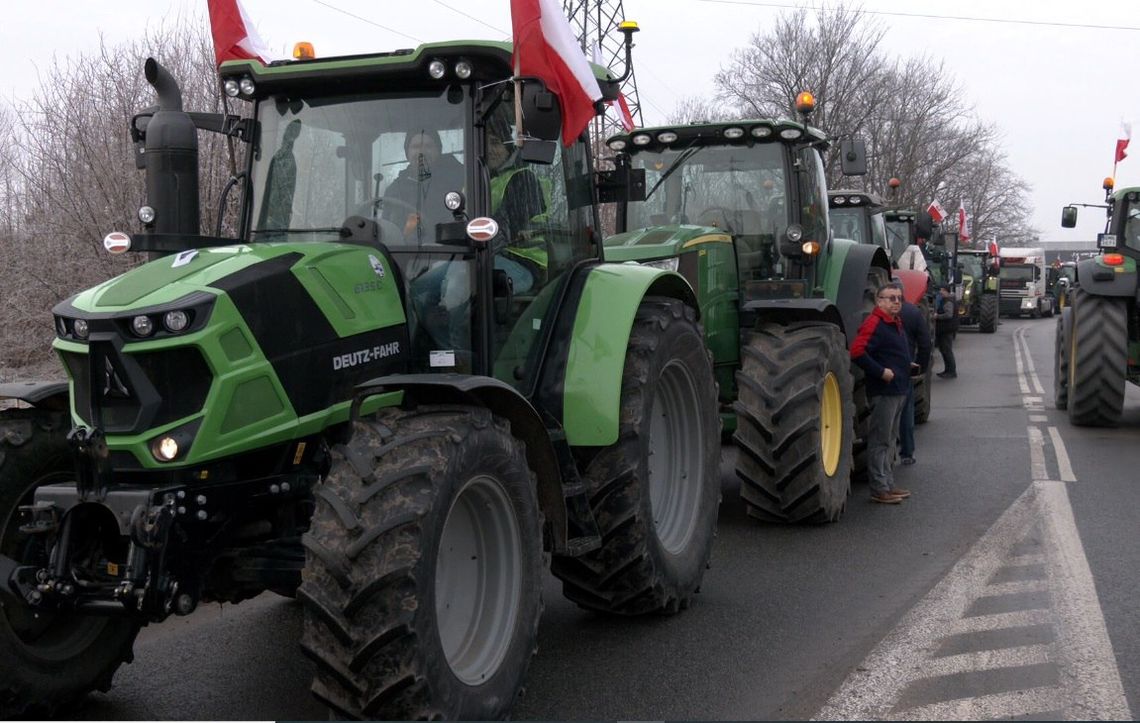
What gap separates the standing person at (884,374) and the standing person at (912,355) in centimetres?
25

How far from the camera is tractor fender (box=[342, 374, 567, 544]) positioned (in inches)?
166

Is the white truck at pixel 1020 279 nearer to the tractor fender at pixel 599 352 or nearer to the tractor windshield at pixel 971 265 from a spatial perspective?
the tractor windshield at pixel 971 265

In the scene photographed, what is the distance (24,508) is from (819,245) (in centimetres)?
650

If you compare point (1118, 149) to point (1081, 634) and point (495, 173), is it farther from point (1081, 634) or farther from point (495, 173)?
point (495, 173)

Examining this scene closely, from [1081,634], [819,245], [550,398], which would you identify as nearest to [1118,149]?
[819,245]

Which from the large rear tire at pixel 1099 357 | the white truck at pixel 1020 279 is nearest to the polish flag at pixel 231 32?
the large rear tire at pixel 1099 357

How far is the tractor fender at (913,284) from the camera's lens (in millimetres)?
12289

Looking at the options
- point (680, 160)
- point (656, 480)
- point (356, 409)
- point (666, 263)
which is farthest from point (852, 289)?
point (356, 409)

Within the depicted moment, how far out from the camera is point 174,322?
407cm

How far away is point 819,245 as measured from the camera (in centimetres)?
933

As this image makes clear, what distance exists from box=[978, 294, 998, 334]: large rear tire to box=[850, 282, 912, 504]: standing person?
24.0 metres

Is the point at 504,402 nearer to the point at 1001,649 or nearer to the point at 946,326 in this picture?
the point at 1001,649

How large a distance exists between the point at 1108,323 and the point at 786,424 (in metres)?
6.30

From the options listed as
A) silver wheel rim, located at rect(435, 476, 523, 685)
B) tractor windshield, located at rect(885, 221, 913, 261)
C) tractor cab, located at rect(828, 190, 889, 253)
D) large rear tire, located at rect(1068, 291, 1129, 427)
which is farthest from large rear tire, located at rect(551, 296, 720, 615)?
tractor windshield, located at rect(885, 221, 913, 261)
